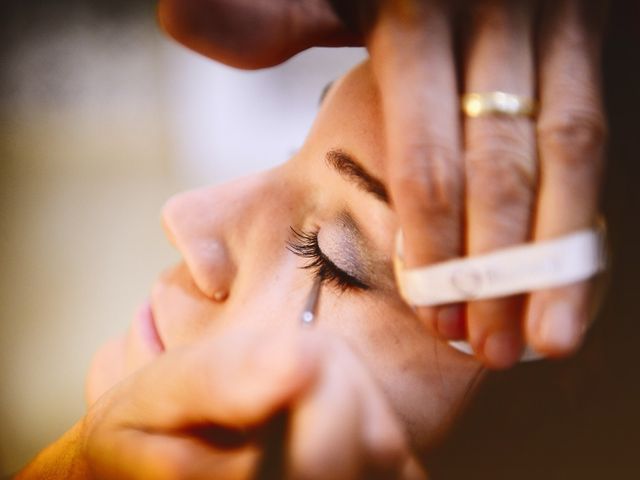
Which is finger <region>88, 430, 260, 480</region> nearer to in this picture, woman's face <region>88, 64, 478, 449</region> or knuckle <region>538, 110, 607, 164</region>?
woman's face <region>88, 64, 478, 449</region>

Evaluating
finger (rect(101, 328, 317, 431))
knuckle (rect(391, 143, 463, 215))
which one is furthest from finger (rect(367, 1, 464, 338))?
finger (rect(101, 328, 317, 431))

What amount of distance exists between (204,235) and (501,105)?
0.94 ft

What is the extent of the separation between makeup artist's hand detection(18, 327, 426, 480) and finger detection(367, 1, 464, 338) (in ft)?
0.31

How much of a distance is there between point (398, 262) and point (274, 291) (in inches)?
4.2

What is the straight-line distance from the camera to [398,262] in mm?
381

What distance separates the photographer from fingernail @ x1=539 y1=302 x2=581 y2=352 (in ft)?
1.09

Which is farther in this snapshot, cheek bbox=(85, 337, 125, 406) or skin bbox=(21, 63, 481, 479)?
cheek bbox=(85, 337, 125, 406)

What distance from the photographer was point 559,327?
0.34 metres

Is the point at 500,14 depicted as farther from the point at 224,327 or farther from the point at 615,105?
the point at 224,327

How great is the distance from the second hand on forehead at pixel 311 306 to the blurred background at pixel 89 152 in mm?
187

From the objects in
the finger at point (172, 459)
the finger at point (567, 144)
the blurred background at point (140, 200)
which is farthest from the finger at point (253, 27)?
the finger at point (172, 459)

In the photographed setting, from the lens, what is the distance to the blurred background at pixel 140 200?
1.29 feet

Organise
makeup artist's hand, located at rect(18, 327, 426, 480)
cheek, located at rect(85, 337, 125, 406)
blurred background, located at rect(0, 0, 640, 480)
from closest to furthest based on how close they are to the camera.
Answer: makeup artist's hand, located at rect(18, 327, 426, 480), blurred background, located at rect(0, 0, 640, 480), cheek, located at rect(85, 337, 125, 406)

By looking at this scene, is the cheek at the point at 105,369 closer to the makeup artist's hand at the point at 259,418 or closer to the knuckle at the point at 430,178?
the makeup artist's hand at the point at 259,418
